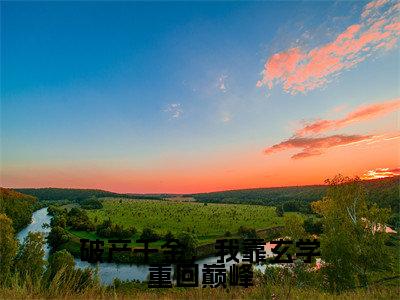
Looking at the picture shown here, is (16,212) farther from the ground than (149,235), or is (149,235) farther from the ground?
(16,212)

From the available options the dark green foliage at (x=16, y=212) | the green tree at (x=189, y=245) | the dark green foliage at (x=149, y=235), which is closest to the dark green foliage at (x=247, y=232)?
the green tree at (x=189, y=245)

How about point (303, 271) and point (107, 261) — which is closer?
point (303, 271)

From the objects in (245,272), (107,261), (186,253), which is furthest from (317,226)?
(245,272)

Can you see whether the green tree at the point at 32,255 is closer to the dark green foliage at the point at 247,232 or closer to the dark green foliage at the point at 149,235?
A: the dark green foliage at the point at 149,235

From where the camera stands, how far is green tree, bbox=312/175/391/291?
35.1 metres

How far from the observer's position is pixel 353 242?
1409 inches

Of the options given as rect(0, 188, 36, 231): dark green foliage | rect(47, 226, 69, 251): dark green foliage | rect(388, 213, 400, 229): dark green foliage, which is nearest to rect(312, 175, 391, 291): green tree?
rect(388, 213, 400, 229): dark green foliage

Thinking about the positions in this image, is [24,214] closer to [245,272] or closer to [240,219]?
[240,219]

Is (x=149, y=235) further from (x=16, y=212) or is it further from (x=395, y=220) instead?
(x=395, y=220)

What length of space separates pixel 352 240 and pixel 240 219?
119 m

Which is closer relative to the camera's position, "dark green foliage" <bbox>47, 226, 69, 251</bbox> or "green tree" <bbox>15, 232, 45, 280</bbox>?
"green tree" <bbox>15, 232, 45, 280</bbox>

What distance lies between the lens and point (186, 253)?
91.7 m

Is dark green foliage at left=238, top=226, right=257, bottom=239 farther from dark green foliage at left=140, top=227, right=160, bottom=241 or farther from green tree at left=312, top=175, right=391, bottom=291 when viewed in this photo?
green tree at left=312, top=175, right=391, bottom=291

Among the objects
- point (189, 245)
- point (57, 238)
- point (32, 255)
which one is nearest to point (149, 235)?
point (189, 245)
